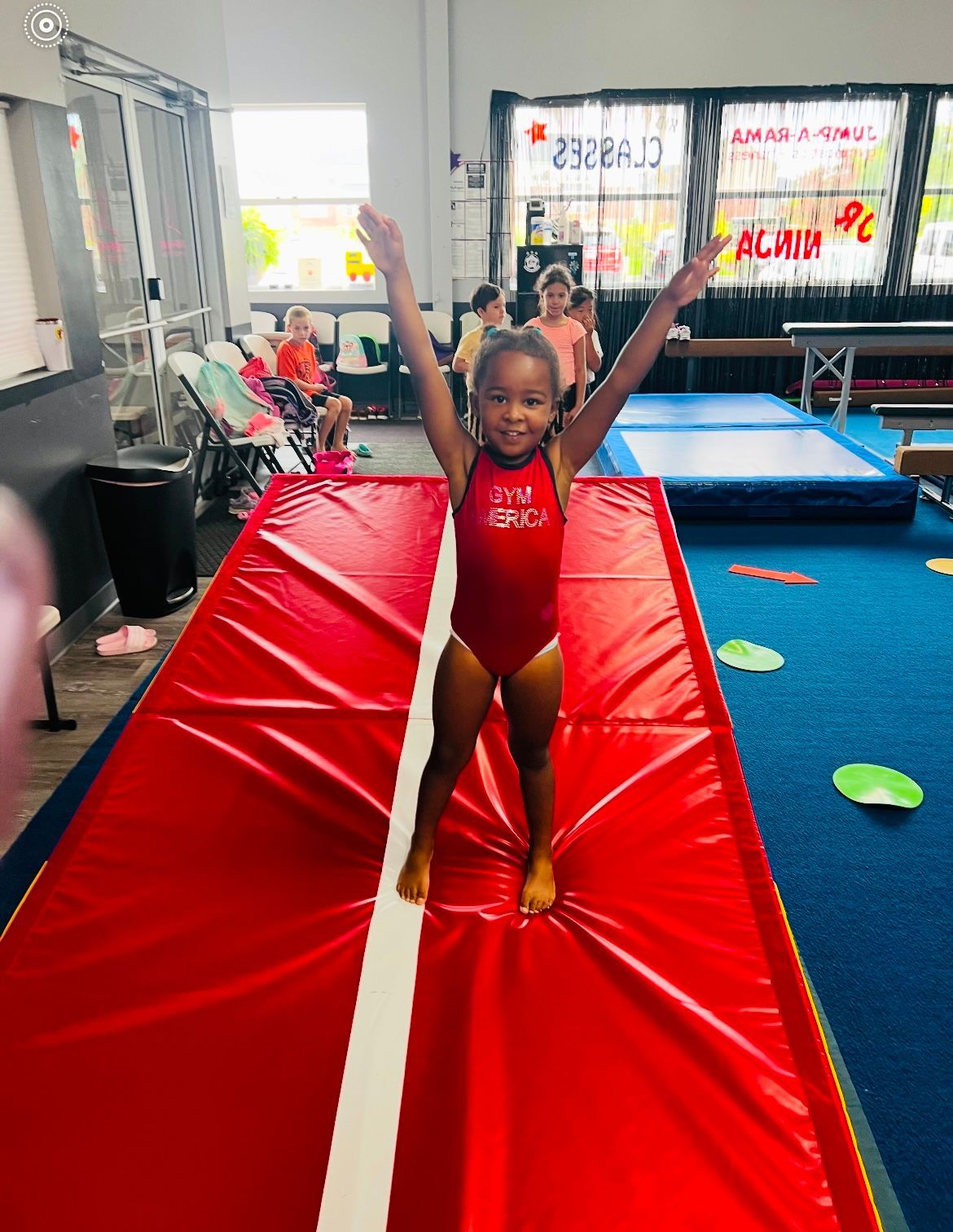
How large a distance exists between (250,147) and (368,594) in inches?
282

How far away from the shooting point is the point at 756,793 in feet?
8.75

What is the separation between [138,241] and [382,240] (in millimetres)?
3812

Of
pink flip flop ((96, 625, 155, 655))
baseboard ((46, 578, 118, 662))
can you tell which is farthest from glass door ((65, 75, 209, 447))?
pink flip flop ((96, 625, 155, 655))

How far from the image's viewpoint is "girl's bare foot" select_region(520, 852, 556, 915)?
1.76 metres

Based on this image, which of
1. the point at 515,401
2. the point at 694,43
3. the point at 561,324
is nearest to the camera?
the point at 515,401

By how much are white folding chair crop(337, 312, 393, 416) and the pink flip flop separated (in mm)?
5101

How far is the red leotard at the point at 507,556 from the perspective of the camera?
1674mm

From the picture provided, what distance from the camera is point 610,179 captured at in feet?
26.7

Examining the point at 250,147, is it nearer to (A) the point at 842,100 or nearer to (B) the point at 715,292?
(B) the point at 715,292

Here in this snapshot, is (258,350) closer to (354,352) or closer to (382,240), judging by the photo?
(354,352)

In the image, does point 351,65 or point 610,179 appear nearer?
point 351,65

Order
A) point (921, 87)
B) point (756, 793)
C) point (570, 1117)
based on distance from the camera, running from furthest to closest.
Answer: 1. point (921, 87)
2. point (756, 793)
3. point (570, 1117)

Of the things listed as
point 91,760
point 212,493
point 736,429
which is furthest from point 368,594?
point 736,429

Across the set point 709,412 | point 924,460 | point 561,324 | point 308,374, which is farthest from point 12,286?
point 709,412
